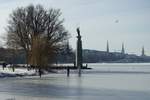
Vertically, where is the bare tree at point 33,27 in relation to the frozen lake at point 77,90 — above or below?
above

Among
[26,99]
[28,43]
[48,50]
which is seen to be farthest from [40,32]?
[26,99]

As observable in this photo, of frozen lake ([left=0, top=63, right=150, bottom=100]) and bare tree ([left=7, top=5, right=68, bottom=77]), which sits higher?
bare tree ([left=7, top=5, right=68, bottom=77])

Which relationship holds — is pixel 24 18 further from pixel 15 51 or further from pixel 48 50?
pixel 48 50

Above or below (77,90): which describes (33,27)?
above

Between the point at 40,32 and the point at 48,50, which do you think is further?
the point at 40,32

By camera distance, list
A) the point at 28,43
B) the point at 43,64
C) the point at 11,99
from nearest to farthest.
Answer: the point at 11,99
the point at 43,64
the point at 28,43

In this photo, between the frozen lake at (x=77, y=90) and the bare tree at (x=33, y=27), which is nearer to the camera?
the frozen lake at (x=77, y=90)

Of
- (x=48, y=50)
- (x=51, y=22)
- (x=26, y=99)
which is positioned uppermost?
(x=51, y=22)

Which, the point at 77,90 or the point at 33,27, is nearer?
the point at 77,90

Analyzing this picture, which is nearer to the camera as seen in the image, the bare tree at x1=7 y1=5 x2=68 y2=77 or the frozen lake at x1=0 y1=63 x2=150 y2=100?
the frozen lake at x1=0 y1=63 x2=150 y2=100

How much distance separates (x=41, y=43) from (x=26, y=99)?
131 ft

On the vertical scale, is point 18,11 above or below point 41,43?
above

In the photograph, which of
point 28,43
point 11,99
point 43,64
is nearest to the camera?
point 11,99

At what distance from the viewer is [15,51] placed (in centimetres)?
7669
